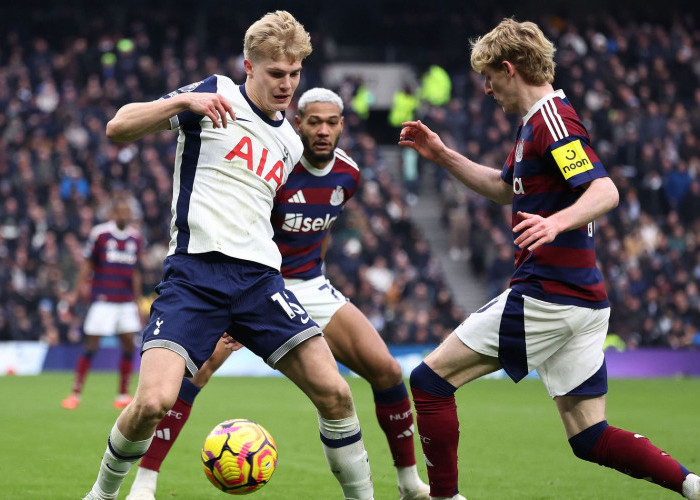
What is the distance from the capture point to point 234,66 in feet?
82.7

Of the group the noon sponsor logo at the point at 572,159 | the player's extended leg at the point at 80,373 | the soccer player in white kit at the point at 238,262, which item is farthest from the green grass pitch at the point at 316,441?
the noon sponsor logo at the point at 572,159

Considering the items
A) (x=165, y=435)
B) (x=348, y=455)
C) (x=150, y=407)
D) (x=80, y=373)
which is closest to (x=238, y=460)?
(x=348, y=455)

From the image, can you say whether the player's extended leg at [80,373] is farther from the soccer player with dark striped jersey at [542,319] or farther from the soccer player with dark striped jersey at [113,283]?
the soccer player with dark striped jersey at [542,319]

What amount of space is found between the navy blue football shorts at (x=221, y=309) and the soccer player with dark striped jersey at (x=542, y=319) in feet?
2.56

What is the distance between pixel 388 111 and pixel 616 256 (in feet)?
30.9

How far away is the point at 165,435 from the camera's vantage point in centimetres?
643

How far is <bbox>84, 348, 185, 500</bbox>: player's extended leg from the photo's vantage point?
16.1 ft

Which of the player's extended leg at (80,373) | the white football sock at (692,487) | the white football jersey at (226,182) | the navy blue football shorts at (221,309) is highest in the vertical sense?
the white football jersey at (226,182)

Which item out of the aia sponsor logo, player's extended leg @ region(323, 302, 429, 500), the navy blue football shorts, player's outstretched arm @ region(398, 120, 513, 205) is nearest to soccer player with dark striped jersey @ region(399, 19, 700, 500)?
player's outstretched arm @ region(398, 120, 513, 205)

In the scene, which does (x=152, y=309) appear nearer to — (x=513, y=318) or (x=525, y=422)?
(x=513, y=318)

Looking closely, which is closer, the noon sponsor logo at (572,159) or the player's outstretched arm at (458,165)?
the noon sponsor logo at (572,159)

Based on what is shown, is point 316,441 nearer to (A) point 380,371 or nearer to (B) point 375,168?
(A) point 380,371

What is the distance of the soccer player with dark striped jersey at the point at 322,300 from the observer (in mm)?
6453

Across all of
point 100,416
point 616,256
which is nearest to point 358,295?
point 616,256
